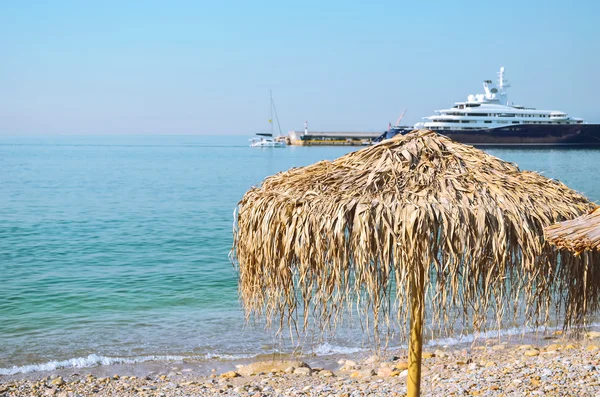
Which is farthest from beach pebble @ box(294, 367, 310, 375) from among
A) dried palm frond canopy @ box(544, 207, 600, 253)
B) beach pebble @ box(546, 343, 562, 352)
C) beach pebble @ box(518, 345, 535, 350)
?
dried palm frond canopy @ box(544, 207, 600, 253)

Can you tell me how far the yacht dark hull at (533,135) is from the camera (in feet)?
215

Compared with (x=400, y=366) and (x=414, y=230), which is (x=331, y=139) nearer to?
(x=400, y=366)

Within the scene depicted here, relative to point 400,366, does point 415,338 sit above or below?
above

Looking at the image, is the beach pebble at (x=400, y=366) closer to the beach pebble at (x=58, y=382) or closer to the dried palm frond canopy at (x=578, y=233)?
the beach pebble at (x=58, y=382)

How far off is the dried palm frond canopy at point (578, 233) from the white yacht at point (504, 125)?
206 ft

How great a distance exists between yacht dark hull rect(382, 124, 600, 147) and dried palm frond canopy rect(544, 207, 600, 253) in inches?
2452

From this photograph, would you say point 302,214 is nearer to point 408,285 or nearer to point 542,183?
point 408,285

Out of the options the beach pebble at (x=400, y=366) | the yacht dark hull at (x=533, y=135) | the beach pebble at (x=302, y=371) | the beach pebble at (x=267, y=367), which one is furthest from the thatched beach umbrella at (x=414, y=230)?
the yacht dark hull at (x=533, y=135)

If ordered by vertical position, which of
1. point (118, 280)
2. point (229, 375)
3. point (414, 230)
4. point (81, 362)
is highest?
point (414, 230)

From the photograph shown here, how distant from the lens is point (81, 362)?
7406 millimetres

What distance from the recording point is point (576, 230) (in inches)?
120

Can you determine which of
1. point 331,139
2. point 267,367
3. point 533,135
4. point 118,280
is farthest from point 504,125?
point 267,367

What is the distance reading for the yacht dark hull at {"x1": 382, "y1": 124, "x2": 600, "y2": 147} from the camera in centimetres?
6550

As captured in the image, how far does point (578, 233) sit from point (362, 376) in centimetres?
382
